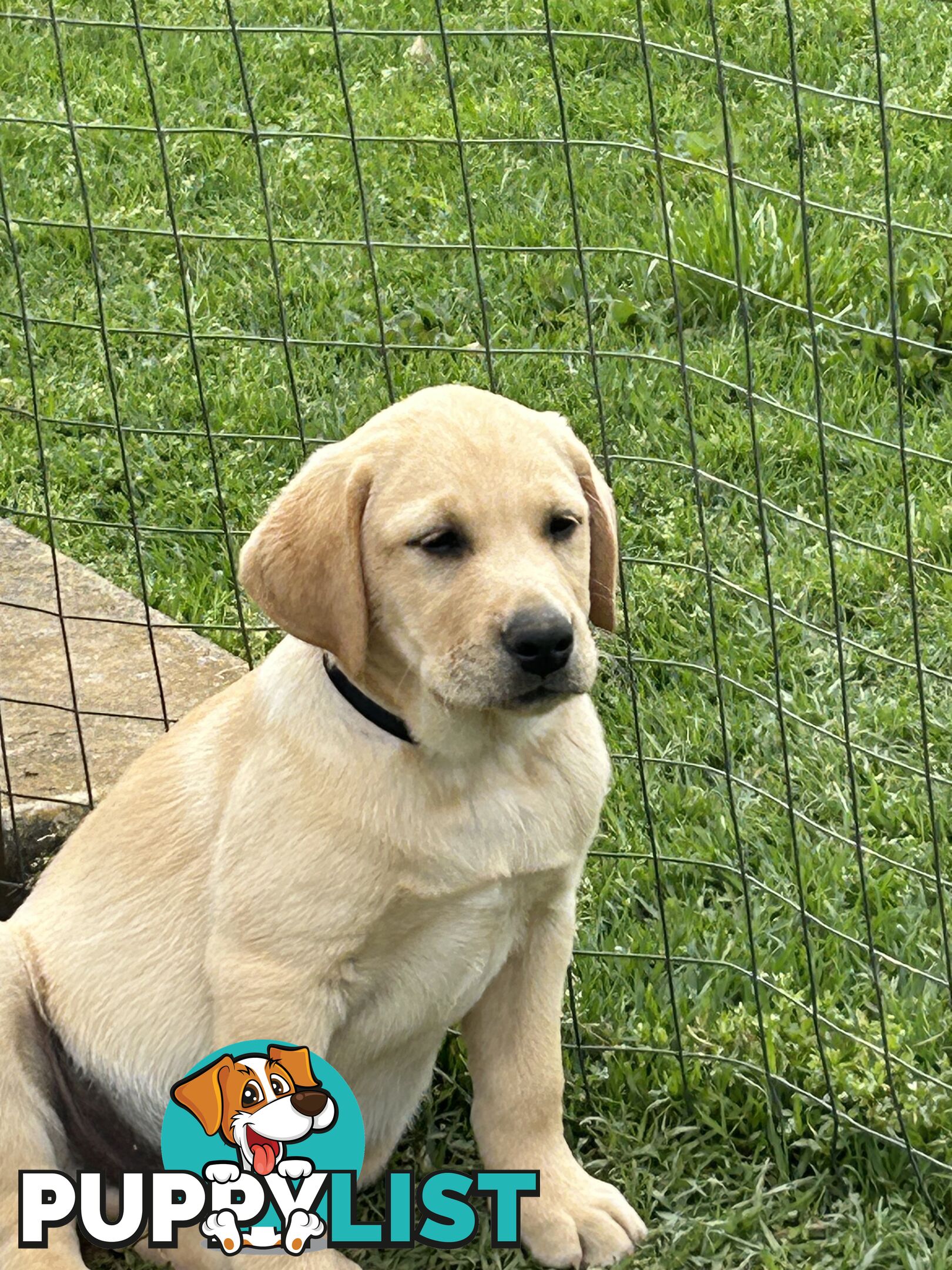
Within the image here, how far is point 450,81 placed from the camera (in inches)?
128

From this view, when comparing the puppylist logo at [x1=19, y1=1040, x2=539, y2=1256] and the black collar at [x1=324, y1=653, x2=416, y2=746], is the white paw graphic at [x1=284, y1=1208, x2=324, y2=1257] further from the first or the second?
the black collar at [x1=324, y1=653, x2=416, y2=746]

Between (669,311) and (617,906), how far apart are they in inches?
94.9

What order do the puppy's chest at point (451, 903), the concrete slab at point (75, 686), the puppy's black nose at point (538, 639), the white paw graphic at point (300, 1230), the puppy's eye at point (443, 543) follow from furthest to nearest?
the concrete slab at point (75, 686), the white paw graphic at point (300, 1230), the puppy's chest at point (451, 903), the puppy's eye at point (443, 543), the puppy's black nose at point (538, 639)

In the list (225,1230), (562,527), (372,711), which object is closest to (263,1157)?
(225,1230)

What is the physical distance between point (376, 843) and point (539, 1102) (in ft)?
2.32

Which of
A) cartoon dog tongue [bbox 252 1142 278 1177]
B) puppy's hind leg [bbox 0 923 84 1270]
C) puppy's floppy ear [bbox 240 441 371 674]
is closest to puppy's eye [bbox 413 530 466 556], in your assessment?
puppy's floppy ear [bbox 240 441 371 674]

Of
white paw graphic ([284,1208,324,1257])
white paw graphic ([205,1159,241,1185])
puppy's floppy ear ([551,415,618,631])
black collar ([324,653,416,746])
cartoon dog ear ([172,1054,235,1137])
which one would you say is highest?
puppy's floppy ear ([551,415,618,631])

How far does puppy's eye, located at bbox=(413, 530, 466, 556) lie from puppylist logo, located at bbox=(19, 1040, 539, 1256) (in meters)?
0.83

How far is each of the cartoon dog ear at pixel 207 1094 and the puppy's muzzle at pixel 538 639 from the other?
0.84 meters

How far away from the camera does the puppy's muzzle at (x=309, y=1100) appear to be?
3.02 meters

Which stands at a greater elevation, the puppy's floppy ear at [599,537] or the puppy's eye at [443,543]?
the puppy's eye at [443,543]

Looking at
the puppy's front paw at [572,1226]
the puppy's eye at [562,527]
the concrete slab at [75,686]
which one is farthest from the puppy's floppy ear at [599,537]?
the concrete slab at [75,686]

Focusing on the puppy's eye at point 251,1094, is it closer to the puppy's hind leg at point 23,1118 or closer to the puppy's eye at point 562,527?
the puppy's hind leg at point 23,1118

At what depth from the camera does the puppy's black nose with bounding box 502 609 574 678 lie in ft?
8.98
